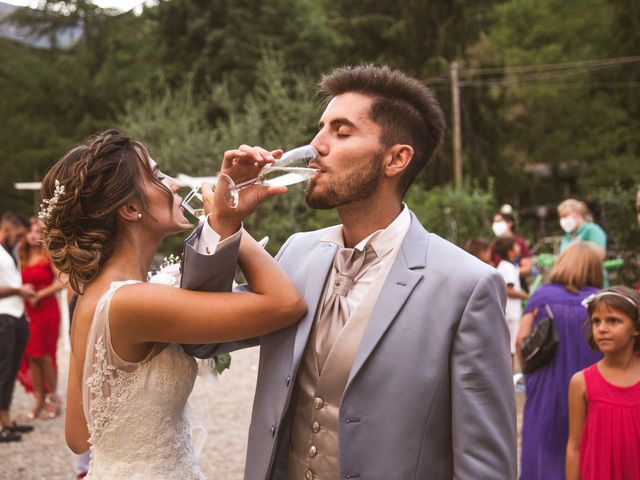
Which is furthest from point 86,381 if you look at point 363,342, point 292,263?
point 363,342

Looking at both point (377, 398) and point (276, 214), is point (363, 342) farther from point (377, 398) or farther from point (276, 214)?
point (276, 214)

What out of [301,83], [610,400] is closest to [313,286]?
[610,400]

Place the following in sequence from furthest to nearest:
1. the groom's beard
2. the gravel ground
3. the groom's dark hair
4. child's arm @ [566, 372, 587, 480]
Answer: the gravel ground, child's arm @ [566, 372, 587, 480], the groom's dark hair, the groom's beard

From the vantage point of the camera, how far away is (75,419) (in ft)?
10.0

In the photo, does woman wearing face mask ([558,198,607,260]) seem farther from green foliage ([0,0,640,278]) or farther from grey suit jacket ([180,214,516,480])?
green foliage ([0,0,640,278])

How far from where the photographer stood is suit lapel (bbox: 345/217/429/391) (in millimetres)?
2428

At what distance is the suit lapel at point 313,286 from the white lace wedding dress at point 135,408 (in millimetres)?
565

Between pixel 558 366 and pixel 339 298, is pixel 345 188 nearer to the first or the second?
pixel 339 298

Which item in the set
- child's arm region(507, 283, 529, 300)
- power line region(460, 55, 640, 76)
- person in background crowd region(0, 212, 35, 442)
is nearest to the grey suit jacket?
person in background crowd region(0, 212, 35, 442)

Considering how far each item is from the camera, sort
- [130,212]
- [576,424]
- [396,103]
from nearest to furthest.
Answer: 1. [396,103]
2. [130,212]
3. [576,424]

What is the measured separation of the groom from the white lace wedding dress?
0.53 ft

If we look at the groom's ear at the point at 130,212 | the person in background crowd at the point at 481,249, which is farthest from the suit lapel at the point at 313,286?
the person in background crowd at the point at 481,249

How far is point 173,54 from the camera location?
3033cm

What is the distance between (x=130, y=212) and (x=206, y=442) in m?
5.27
